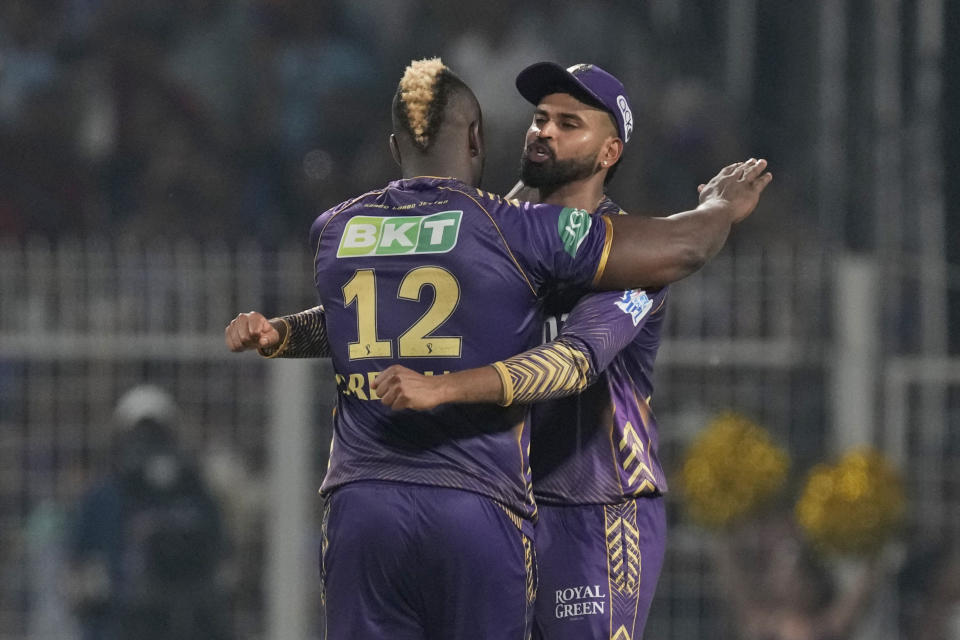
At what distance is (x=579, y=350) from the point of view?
160 inches

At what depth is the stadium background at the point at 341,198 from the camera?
8617 millimetres

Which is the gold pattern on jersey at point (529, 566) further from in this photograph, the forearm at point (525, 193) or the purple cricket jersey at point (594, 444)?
the forearm at point (525, 193)

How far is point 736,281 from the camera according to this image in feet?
28.0

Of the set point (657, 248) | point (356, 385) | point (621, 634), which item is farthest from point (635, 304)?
point (621, 634)

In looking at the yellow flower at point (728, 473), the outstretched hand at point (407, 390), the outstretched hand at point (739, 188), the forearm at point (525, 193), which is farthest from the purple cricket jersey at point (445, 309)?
the yellow flower at point (728, 473)

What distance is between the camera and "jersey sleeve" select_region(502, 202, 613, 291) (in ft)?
13.4

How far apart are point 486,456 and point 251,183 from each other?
8.48 metres

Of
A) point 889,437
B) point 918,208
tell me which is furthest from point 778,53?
point 889,437

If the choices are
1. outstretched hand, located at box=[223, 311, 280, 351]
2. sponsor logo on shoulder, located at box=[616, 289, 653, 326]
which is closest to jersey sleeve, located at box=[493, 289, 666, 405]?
sponsor logo on shoulder, located at box=[616, 289, 653, 326]

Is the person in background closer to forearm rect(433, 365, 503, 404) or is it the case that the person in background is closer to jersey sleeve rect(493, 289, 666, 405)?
jersey sleeve rect(493, 289, 666, 405)

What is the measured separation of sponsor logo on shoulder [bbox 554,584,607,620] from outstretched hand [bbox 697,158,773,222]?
108 centimetres

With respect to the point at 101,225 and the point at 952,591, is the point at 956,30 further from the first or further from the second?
the point at 101,225

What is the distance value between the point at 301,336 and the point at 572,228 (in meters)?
0.87

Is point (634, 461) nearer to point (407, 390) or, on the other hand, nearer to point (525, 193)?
point (525, 193)
